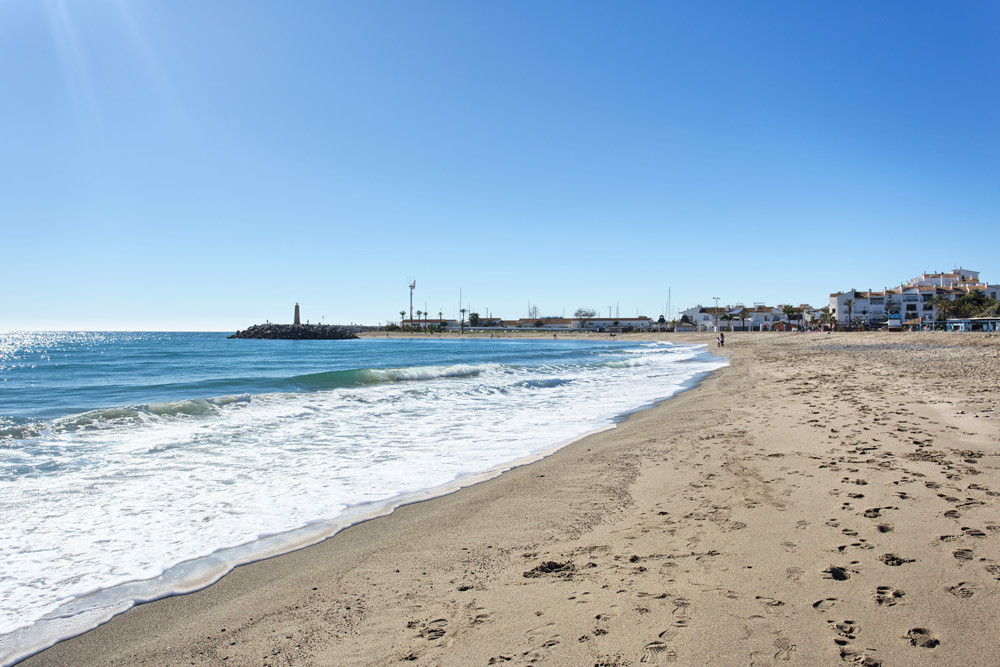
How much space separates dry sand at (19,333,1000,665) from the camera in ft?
8.27

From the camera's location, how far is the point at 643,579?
3.19 meters

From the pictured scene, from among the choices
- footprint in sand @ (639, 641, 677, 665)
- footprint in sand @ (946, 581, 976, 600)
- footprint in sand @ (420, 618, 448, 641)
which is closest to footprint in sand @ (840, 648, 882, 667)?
footprint in sand @ (639, 641, 677, 665)

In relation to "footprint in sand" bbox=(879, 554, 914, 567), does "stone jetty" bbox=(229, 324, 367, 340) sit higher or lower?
higher

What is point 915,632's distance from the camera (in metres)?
2.44

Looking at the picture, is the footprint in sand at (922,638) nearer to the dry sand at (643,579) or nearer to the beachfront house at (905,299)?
the dry sand at (643,579)

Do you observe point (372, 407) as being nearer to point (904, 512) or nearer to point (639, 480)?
point (639, 480)

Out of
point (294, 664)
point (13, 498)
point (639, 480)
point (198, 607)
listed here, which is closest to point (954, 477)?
point (639, 480)

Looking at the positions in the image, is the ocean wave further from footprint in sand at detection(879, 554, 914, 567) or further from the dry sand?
footprint in sand at detection(879, 554, 914, 567)

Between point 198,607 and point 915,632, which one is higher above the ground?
point 915,632

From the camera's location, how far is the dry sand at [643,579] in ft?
8.27

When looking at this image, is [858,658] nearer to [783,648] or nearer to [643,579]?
[783,648]

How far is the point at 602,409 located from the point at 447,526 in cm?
824

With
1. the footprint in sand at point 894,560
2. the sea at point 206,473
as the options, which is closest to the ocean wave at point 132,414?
the sea at point 206,473

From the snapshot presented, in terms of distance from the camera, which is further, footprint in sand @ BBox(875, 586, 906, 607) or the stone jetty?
the stone jetty
